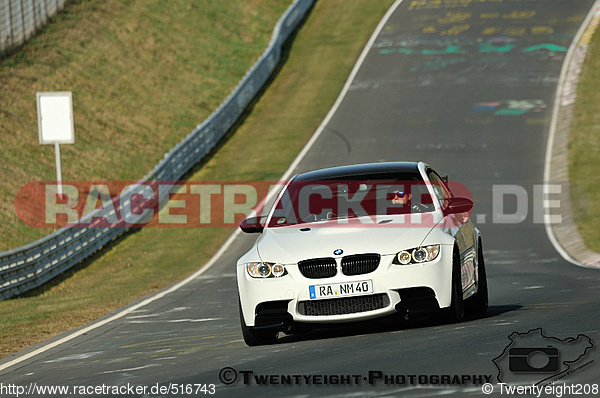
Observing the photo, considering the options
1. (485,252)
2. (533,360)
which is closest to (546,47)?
(485,252)

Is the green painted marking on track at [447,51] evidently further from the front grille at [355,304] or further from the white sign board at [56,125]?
the front grille at [355,304]

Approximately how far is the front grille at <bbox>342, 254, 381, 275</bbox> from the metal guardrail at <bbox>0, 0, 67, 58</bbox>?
2750 cm

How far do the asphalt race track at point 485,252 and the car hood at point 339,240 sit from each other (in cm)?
79

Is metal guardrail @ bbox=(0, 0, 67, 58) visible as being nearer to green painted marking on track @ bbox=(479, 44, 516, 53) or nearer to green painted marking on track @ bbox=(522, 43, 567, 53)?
green painted marking on track @ bbox=(479, 44, 516, 53)

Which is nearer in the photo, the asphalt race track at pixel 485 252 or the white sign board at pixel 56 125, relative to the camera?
the asphalt race track at pixel 485 252

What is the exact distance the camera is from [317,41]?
1866 inches

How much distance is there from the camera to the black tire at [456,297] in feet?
31.8

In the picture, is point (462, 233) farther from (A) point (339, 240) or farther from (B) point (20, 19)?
(B) point (20, 19)

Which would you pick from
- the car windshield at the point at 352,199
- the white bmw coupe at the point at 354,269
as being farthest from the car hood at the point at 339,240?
the car windshield at the point at 352,199

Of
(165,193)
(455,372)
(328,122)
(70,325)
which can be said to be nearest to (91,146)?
(165,193)

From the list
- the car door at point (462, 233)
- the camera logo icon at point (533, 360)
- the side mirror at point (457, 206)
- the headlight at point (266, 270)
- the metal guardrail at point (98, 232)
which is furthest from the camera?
the metal guardrail at point (98, 232)

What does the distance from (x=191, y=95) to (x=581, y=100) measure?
14.7 m

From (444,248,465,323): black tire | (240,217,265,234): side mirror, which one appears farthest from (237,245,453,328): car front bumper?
(240,217,265,234): side mirror

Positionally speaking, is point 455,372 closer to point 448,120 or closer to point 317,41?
point 448,120
